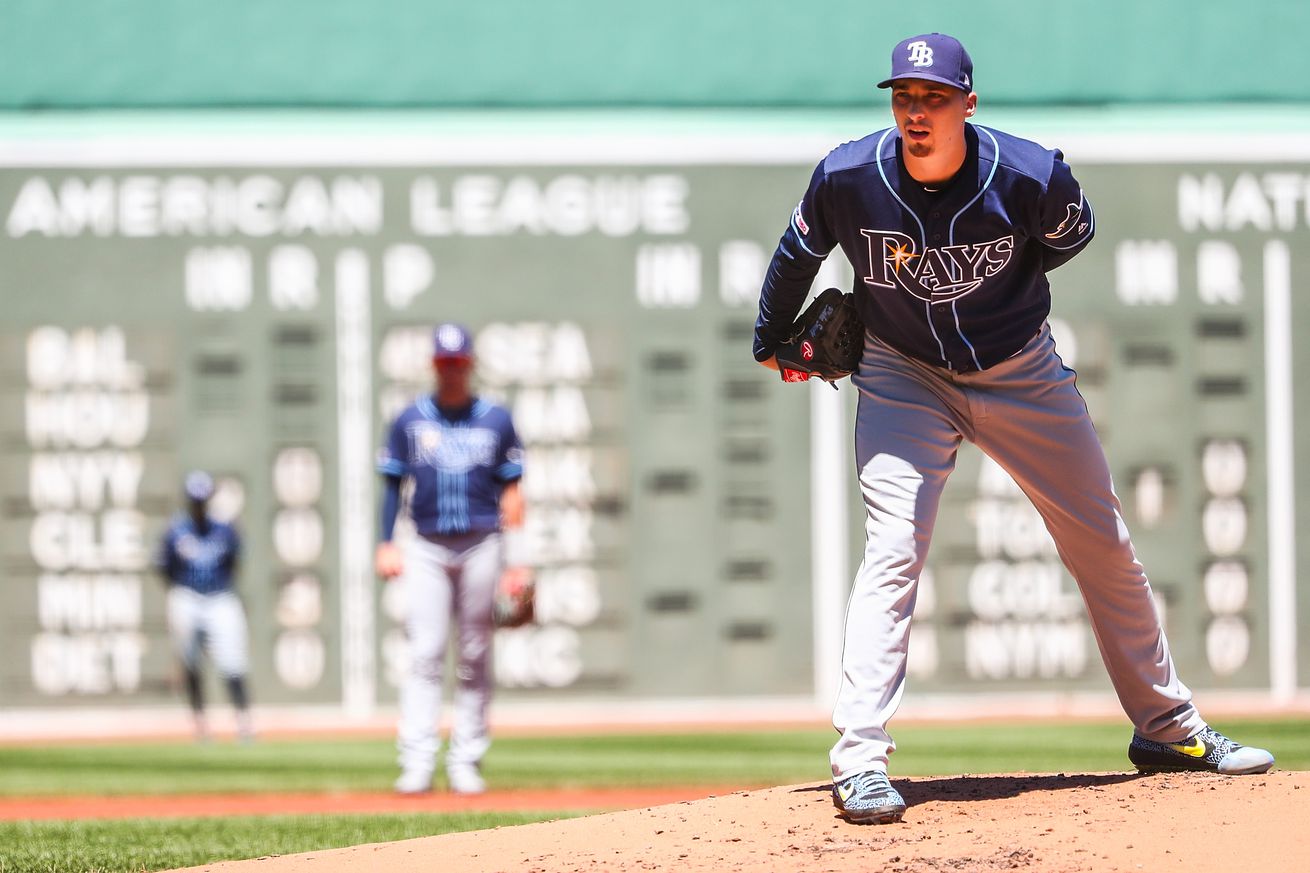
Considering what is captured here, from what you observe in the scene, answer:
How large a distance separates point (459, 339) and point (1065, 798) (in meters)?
3.54

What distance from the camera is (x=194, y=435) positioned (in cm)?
1002

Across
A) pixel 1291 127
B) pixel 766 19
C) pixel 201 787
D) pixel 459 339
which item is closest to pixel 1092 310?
pixel 1291 127

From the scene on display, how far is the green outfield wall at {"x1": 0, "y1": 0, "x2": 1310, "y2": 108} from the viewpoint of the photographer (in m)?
10.5

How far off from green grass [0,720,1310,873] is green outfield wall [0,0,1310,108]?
12.4 feet

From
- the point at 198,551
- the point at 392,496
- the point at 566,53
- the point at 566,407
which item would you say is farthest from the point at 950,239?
the point at 566,53

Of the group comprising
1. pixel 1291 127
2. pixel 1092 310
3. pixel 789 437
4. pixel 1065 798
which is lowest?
pixel 1065 798

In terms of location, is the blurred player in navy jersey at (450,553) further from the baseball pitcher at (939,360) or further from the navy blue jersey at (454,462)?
the baseball pitcher at (939,360)

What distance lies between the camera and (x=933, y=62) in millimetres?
3746

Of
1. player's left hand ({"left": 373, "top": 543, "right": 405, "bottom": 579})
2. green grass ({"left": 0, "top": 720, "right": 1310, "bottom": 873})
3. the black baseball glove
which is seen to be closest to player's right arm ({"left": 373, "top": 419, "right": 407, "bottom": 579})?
player's left hand ({"left": 373, "top": 543, "right": 405, "bottom": 579})

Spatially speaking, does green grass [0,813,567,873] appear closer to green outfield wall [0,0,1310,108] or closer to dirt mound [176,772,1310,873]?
dirt mound [176,772,1310,873]

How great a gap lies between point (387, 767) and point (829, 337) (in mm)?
4795

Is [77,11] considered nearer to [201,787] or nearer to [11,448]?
[11,448]

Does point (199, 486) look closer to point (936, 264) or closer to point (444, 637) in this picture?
point (444, 637)

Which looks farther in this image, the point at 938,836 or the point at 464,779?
the point at 464,779
